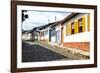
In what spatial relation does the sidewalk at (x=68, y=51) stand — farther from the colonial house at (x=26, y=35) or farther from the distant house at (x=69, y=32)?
the colonial house at (x=26, y=35)

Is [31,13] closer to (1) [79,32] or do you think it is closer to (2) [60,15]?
(2) [60,15]

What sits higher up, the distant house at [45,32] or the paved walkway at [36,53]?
the distant house at [45,32]

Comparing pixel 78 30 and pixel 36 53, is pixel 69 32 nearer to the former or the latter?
pixel 78 30

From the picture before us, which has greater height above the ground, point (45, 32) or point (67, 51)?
point (45, 32)

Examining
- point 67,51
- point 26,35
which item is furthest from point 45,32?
point 67,51

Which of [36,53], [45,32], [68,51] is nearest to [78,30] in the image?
[68,51]

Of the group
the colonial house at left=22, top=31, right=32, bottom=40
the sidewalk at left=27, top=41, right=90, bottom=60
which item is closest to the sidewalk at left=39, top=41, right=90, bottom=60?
the sidewalk at left=27, top=41, right=90, bottom=60

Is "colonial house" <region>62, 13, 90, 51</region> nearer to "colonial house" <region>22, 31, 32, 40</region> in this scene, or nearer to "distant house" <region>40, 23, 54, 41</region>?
"distant house" <region>40, 23, 54, 41</region>

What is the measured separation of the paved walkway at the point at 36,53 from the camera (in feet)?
6.05

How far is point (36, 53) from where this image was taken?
1.88 metres

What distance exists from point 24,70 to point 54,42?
41 centimetres

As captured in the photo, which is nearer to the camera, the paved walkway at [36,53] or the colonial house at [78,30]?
the paved walkway at [36,53]

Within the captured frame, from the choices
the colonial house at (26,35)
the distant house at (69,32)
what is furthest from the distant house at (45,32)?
the colonial house at (26,35)

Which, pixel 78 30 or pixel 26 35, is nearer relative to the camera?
pixel 26 35
